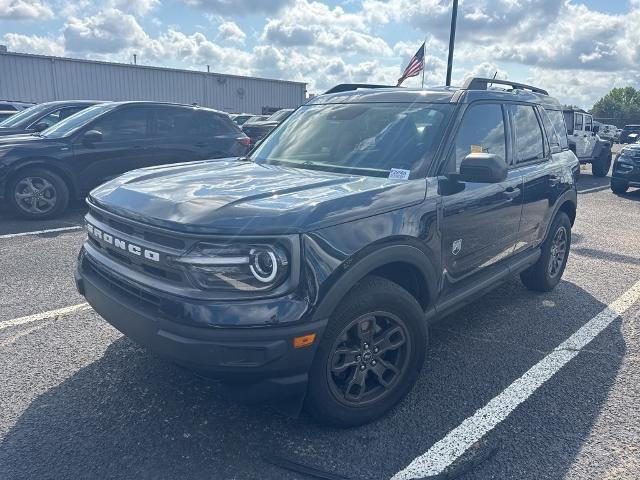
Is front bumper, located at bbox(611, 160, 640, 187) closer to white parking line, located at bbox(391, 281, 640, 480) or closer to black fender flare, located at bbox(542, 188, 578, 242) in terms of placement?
black fender flare, located at bbox(542, 188, 578, 242)

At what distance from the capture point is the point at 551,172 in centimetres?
450

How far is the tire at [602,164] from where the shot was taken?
16303 millimetres

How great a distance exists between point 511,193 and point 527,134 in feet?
2.65

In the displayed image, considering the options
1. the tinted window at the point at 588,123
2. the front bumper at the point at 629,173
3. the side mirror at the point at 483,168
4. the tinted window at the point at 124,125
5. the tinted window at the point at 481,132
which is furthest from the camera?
the tinted window at the point at 588,123

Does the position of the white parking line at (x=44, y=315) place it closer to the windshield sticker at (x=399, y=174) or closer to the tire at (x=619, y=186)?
the windshield sticker at (x=399, y=174)

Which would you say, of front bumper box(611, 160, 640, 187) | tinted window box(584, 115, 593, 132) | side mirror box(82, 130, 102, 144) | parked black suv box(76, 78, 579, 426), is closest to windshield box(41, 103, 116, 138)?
side mirror box(82, 130, 102, 144)

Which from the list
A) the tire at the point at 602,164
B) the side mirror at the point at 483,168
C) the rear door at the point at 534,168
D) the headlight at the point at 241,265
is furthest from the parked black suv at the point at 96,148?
the tire at the point at 602,164

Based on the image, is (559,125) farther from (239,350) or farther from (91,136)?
(91,136)

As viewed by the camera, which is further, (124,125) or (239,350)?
(124,125)

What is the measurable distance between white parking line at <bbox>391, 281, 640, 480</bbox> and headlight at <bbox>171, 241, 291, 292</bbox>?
1.12m

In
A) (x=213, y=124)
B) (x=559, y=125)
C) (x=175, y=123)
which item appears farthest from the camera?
(x=213, y=124)

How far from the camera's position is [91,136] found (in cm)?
723

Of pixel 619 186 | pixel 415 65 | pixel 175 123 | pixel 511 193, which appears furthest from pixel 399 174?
pixel 415 65

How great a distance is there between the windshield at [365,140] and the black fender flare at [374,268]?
52cm
